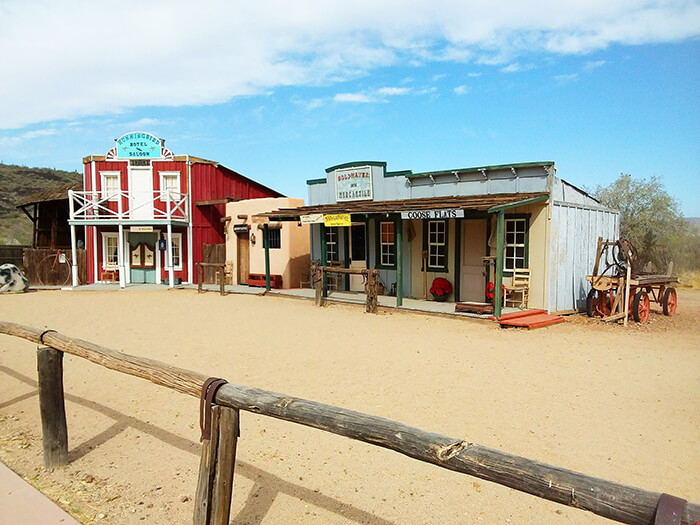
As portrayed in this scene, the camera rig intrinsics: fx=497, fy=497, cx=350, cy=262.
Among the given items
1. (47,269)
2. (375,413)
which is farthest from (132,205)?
(375,413)

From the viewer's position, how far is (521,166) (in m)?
11.6

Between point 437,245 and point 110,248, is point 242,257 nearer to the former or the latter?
point 110,248

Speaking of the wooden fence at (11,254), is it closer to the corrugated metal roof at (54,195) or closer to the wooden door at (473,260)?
the corrugated metal roof at (54,195)

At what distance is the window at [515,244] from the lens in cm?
1176

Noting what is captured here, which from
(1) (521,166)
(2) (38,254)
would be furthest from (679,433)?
(2) (38,254)

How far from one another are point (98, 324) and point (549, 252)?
10267 mm

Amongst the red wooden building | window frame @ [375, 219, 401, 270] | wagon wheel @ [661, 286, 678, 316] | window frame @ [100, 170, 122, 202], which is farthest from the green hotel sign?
wagon wheel @ [661, 286, 678, 316]

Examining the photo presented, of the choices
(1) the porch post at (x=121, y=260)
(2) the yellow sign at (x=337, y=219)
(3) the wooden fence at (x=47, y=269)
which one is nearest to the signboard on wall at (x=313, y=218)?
(2) the yellow sign at (x=337, y=219)

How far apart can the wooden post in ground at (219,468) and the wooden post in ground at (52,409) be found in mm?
1945

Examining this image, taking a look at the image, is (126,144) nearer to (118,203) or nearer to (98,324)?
(118,203)

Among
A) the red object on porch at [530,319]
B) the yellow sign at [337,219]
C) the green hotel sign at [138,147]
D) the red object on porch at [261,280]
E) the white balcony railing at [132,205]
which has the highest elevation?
the green hotel sign at [138,147]

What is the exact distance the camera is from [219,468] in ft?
9.70

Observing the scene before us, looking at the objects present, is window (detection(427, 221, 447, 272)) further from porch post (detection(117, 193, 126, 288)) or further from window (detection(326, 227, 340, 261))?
porch post (detection(117, 193, 126, 288))

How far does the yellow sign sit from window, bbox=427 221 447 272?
7.48 ft
